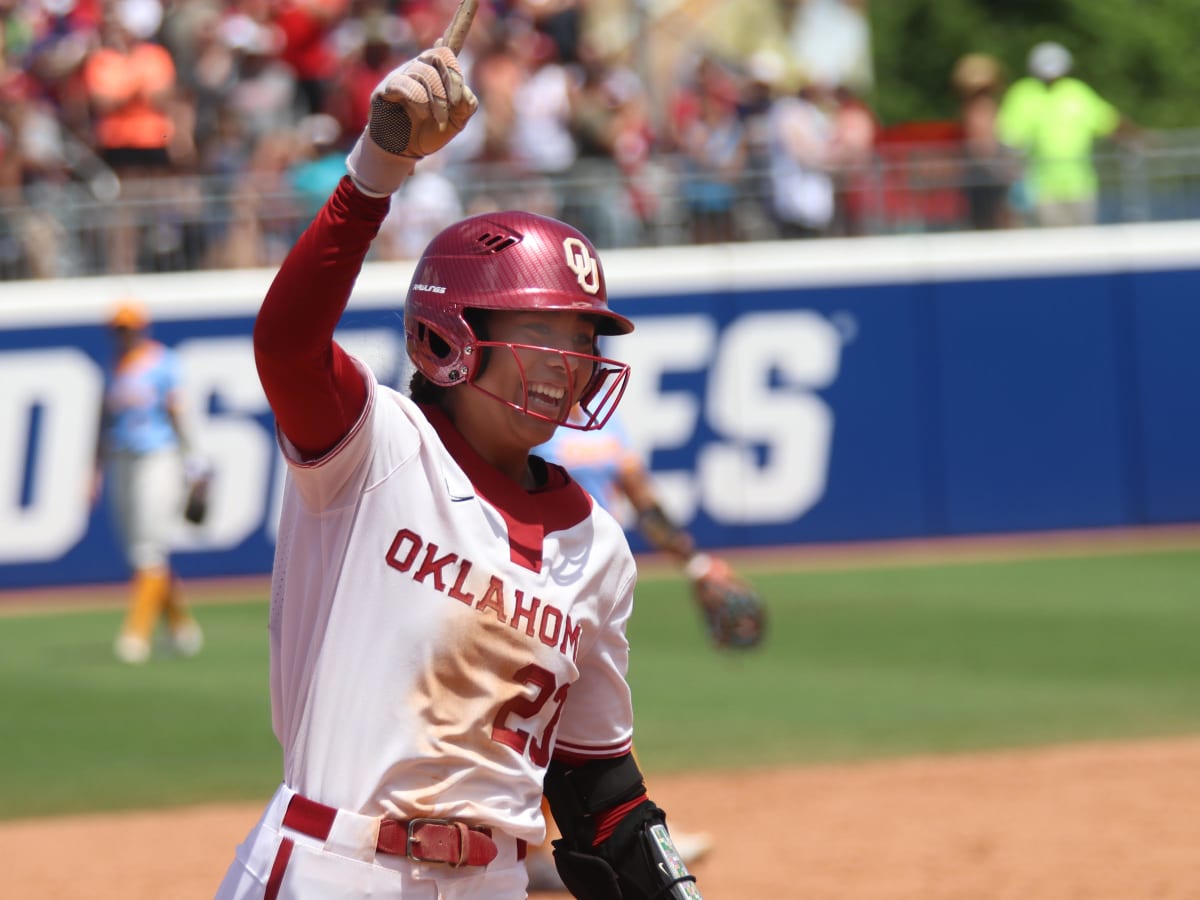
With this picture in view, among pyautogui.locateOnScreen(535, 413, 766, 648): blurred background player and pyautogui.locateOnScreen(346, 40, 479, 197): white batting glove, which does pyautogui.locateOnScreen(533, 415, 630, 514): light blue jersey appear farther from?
pyautogui.locateOnScreen(346, 40, 479, 197): white batting glove

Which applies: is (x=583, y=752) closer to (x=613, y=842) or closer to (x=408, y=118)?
(x=613, y=842)

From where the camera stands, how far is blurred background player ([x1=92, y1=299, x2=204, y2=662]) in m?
13.3

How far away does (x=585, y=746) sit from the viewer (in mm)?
3883

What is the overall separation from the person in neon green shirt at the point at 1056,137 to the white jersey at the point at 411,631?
1528 cm

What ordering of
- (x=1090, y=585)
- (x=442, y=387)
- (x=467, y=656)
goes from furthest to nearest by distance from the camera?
(x=1090, y=585), (x=442, y=387), (x=467, y=656)

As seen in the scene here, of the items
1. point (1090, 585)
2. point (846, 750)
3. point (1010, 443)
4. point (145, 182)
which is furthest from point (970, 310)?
point (846, 750)

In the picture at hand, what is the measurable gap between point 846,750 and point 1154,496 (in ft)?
30.9

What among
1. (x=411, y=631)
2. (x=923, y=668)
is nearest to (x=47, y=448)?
(x=923, y=668)

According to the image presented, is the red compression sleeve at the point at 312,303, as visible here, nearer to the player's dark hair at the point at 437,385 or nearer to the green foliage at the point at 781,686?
the player's dark hair at the point at 437,385

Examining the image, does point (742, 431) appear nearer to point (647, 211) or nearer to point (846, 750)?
point (647, 211)

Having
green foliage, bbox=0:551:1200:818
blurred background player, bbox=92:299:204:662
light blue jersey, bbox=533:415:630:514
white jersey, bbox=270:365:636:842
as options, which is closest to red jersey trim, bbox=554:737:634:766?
white jersey, bbox=270:365:636:842

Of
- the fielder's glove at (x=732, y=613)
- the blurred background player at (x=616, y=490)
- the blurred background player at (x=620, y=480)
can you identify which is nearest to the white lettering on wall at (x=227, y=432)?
the blurred background player at (x=620, y=480)

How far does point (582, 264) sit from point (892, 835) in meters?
5.43

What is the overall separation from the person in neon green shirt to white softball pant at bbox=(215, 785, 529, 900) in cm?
1552
